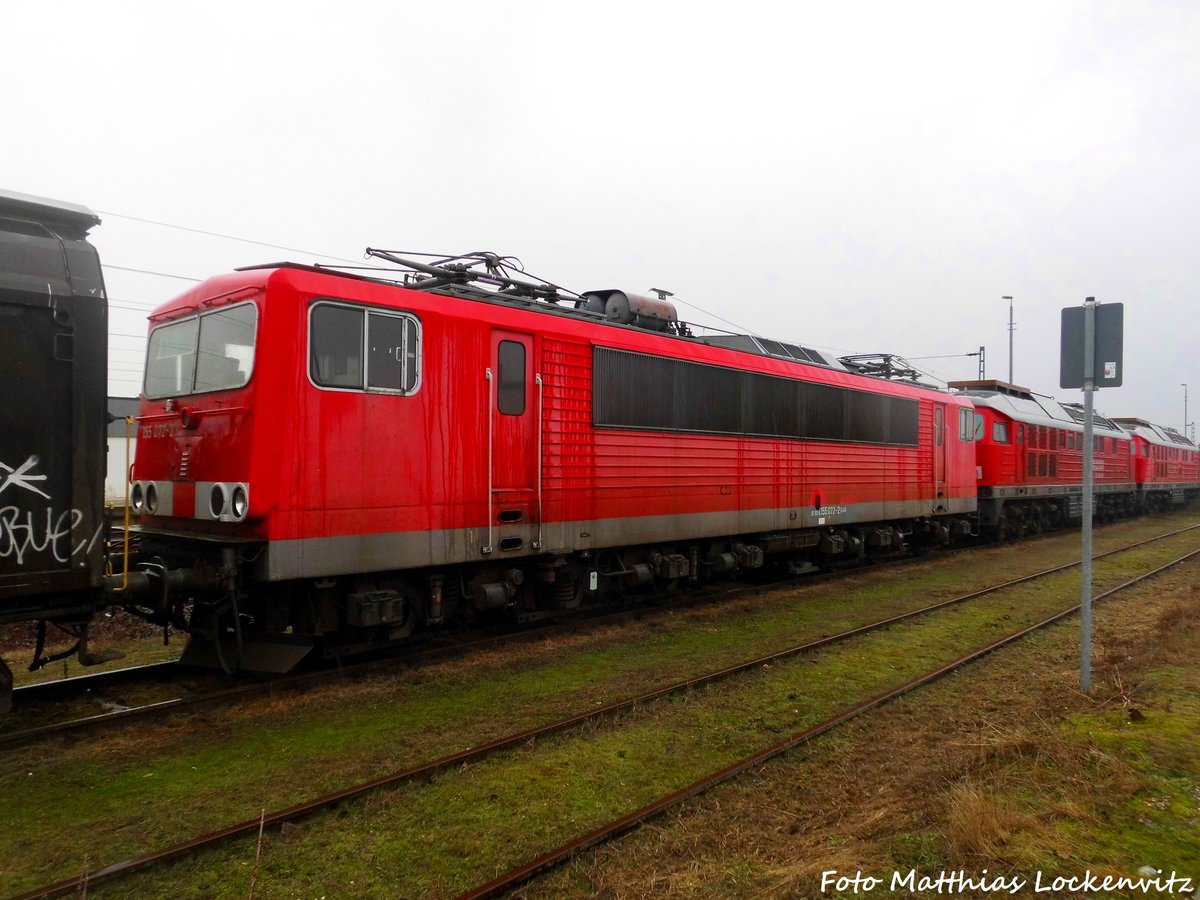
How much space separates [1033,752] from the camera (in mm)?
5340

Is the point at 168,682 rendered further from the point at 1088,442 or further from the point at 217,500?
the point at 1088,442

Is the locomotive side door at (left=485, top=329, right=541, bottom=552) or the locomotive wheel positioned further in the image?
the locomotive side door at (left=485, top=329, right=541, bottom=552)

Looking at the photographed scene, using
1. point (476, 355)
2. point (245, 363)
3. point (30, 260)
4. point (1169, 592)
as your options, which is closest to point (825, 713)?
point (476, 355)

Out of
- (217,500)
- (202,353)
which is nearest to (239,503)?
(217,500)

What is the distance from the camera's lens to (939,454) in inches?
648

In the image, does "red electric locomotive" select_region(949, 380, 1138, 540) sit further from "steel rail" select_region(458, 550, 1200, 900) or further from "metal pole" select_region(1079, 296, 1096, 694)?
"metal pole" select_region(1079, 296, 1096, 694)

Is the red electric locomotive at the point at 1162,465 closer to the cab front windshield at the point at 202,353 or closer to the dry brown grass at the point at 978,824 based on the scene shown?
the dry brown grass at the point at 978,824

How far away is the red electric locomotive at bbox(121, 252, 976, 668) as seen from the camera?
20.5 ft

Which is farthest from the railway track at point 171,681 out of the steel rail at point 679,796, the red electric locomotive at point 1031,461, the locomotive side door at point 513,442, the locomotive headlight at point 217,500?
the red electric locomotive at point 1031,461

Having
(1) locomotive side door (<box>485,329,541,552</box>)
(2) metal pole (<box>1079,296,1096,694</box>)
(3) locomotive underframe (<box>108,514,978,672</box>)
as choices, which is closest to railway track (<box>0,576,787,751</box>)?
(3) locomotive underframe (<box>108,514,978,672</box>)

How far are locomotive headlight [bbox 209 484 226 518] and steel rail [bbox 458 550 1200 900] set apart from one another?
3741 millimetres

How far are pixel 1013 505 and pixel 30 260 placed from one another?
21.8m

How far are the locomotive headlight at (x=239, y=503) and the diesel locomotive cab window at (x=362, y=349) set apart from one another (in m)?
1.01

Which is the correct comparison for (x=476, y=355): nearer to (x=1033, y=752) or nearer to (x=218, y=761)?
(x=218, y=761)
